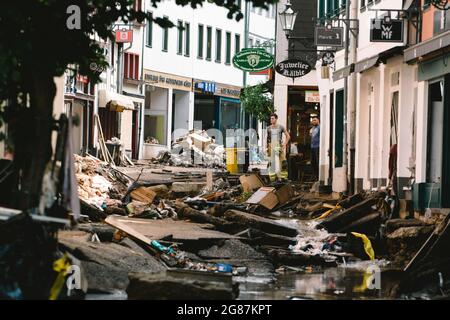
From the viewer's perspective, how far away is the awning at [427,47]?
67.0 feet

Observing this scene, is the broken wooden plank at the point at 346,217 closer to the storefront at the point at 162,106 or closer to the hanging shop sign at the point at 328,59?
the hanging shop sign at the point at 328,59

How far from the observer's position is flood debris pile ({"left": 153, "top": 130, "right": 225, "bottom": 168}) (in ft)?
193

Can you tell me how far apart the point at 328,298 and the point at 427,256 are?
2253mm

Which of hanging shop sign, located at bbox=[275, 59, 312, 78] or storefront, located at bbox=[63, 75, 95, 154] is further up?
hanging shop sign, located at bbox=[275, 59, 312, 78]

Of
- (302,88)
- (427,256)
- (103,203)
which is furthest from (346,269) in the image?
(302,88)

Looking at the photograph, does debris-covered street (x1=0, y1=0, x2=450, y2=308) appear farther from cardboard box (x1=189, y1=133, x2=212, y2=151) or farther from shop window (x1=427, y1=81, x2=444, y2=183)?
cardboard box (x1=189, y1=133, x2=212, y2=151)

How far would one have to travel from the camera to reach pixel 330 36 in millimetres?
30219

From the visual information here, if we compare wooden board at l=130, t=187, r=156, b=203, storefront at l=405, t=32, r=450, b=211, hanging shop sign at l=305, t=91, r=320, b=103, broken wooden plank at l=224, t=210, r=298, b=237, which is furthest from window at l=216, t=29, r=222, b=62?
broken wooden plank at l=224, t=210, r=298, b=237

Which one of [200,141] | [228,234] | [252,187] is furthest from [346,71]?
[200,141]

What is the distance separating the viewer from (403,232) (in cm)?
1975

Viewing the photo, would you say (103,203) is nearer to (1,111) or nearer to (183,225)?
(183,225)

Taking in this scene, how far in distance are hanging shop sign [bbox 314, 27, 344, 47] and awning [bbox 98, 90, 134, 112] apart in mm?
23513

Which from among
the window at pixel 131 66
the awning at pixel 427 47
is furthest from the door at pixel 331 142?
the window at pixel 131 66

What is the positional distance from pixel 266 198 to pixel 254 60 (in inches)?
593
